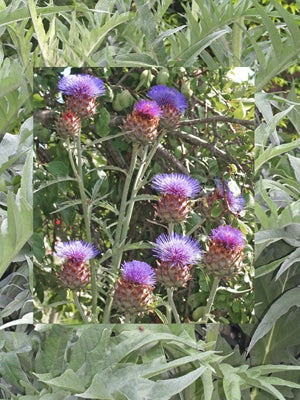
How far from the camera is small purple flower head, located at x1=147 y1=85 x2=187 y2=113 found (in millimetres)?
1185

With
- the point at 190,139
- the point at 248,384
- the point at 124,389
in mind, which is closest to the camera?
the point at 124,389

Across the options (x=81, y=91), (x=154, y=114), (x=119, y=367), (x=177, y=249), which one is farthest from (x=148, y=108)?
(x=119, y=367)

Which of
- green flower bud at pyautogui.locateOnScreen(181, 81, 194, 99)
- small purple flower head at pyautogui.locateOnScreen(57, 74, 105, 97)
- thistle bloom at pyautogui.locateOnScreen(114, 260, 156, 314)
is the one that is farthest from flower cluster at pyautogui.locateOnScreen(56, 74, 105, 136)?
thistle bloom at pyautogui.locateOnScreen(114, 260, 156, 314)

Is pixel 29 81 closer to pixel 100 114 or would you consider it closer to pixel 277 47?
pixel 100 114

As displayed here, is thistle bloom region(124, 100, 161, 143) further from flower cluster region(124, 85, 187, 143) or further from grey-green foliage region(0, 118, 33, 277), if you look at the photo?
grey-green foliage region(0, 118, 33, 277)

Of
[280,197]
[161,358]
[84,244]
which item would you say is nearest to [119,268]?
[84,244]

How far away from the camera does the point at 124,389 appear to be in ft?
3.29

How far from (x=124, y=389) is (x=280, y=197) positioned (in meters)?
0.45

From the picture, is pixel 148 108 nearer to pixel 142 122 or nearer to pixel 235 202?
pixel 142 122

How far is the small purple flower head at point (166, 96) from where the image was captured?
3.89 ft

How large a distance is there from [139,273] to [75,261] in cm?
11

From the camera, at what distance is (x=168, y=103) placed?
1185 mm

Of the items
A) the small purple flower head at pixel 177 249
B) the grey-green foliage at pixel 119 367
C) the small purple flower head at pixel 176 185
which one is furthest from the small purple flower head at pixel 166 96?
the grey-green foliage at pixel 119 367

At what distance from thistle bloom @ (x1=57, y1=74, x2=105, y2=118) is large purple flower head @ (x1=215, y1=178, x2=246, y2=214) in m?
0.25
